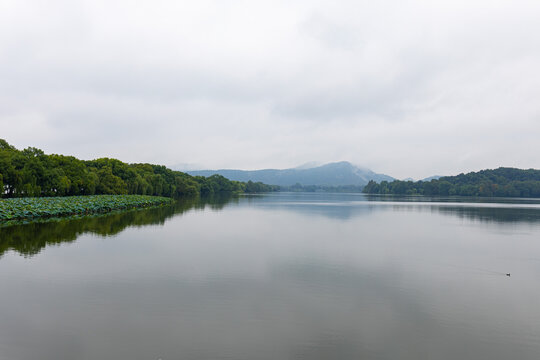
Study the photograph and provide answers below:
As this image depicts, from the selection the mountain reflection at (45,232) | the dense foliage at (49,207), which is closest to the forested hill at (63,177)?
the dense foliage at (49,207)

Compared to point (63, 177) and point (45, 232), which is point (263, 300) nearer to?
point (45, 232)

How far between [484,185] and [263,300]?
14621 centimetres

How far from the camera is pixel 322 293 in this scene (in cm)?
1090

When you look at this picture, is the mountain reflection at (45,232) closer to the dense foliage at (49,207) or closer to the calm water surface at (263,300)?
the calm water surface at (263,300)

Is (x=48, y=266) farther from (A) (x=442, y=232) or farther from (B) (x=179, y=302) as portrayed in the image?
(A) (x=442, y=232)

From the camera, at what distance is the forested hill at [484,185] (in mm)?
125938

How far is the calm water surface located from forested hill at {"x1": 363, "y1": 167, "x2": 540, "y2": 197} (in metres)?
131

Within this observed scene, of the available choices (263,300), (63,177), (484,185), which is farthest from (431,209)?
(484,185)

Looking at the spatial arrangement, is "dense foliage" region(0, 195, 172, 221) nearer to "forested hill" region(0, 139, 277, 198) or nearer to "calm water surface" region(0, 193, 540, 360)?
"forested hill" region(0, 139, 277, 198)

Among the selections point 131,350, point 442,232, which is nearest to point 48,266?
point 131,350

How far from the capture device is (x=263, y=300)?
1014 centimetres

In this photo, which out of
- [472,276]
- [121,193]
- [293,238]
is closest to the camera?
[472,276]

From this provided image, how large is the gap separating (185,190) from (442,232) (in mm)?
81188

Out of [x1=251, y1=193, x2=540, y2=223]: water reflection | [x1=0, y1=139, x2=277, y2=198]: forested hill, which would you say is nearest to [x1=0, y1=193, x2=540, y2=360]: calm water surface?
[x1=251, y1=193, x2=540, y2=223]: water reflection
